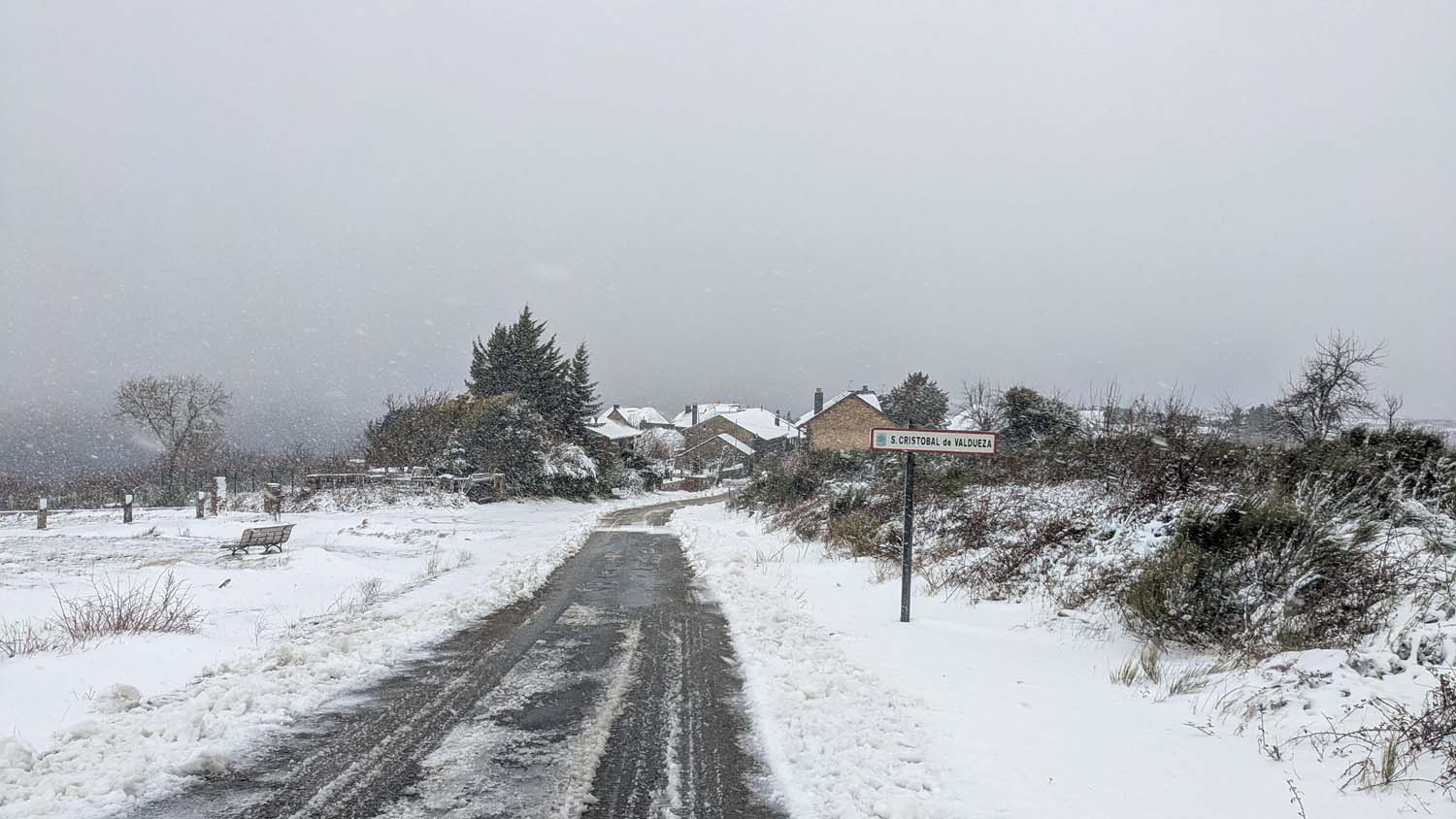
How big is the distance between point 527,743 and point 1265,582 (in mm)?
6612

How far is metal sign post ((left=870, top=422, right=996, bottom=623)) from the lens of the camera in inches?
344

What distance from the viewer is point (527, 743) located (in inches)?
190

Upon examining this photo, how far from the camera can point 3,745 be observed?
4359 mm

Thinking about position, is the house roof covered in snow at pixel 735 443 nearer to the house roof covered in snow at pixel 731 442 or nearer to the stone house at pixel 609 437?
the house roof covered in snow at pixel 731 442

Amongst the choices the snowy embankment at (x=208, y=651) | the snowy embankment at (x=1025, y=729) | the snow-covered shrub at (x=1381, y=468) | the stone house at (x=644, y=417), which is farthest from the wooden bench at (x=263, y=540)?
the stone house at (x=644, y=417)

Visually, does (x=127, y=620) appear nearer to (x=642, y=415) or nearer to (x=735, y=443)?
(x=735, y=443)

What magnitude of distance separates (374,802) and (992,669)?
526 cm

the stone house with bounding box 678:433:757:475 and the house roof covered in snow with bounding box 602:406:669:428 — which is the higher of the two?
the house roof covered in snow with bounding box 602:406:669:428

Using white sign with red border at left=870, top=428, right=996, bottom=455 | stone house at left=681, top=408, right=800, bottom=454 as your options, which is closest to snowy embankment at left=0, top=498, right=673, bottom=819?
white sign with red border at left=870, top=428, right=996, bottom=455

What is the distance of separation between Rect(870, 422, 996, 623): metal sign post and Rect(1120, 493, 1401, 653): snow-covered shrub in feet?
7.01

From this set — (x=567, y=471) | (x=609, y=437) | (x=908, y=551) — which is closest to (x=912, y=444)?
(x=908, y=551)

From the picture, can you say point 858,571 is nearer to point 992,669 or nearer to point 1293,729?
point 992,669

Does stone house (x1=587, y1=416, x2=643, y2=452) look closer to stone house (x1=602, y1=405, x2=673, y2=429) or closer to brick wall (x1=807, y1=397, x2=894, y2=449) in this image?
brick wall (x1=807, y1=397, x2=894, y2=449)

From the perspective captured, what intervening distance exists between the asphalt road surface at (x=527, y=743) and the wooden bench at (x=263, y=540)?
10.2 metres
